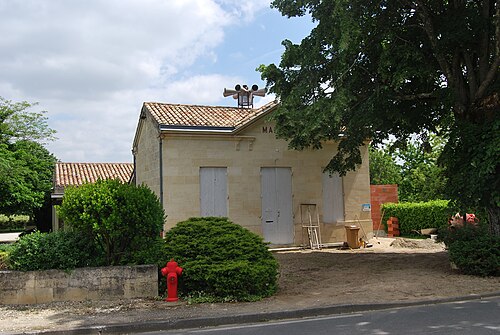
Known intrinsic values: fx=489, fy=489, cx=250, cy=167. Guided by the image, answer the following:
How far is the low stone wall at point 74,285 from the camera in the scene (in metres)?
8.65

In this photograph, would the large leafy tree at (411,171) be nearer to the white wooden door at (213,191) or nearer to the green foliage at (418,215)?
the green foliage at (418,215)

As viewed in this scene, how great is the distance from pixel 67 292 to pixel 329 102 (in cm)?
708

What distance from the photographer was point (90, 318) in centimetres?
758

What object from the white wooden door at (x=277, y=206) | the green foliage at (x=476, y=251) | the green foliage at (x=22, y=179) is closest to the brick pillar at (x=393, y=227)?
the white wooden door at (x=277, y=206)

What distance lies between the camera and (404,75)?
11.5 m

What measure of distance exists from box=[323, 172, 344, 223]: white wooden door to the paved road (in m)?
10.3

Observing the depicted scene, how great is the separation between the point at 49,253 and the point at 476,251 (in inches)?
341

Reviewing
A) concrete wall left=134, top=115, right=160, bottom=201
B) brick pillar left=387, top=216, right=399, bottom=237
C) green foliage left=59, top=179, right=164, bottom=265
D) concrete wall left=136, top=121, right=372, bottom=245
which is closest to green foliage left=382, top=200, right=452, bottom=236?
brick pillar left=387, top=216, right=399, bottom=237

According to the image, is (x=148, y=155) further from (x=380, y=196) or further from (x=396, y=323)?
(x=380, y=196)

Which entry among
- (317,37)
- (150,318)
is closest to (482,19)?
(317,37)

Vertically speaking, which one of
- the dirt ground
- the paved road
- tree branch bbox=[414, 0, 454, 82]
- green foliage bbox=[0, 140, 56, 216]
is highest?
tree branch bbox=[414, 0, 454, 82]

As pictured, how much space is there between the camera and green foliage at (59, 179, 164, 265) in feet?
29.2

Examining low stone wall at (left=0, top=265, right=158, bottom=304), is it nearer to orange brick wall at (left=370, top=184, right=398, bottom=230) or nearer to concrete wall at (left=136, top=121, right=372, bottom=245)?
concrete wall at (left=136, top=121, right=372, bottom=245)

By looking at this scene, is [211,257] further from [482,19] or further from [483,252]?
[482,19]
